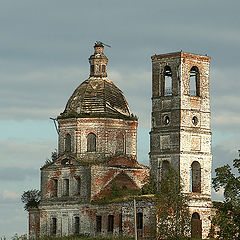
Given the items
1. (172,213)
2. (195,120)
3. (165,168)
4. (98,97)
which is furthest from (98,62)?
(172,213)

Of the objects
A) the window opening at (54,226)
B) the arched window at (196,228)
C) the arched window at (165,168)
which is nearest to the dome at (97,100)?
the arched window at (165,168)

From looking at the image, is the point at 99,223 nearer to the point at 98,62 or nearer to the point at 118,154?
the point at 118,154

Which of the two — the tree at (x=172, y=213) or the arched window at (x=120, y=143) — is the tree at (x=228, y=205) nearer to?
the tree at (x=172, y=213)

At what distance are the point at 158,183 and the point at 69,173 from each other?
291 inches

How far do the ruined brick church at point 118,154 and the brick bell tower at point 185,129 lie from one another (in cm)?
6

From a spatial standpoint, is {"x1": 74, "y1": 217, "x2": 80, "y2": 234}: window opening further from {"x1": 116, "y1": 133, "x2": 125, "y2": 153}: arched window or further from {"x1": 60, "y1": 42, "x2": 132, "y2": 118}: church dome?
{"x1": 60, "y1": 42, "x2": 132, "y2": 118}: church dome

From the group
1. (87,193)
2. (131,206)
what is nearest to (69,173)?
(87,193)

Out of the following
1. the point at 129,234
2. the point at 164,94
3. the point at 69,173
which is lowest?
the point at 129,234

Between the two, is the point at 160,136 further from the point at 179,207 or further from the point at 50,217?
the point at 50,217

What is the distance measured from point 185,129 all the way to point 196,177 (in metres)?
3.34

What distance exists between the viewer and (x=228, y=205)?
50.7 m

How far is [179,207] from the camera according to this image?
2222 inches

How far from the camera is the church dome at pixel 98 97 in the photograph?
6581 cm

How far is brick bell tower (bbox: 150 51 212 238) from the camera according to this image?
58844 mm
